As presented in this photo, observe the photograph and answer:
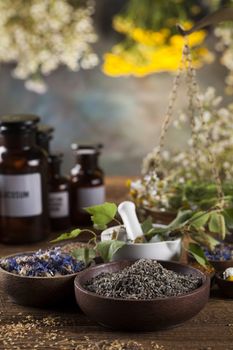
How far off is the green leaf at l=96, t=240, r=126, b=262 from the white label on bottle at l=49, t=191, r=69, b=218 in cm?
71

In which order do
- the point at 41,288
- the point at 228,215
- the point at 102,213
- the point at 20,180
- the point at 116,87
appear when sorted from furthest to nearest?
the point at 116,87, the point at 20,180, the point at 228,215, the point at 102,213, the point at 41,288

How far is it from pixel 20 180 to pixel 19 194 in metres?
0.04

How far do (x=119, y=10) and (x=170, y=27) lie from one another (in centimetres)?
34

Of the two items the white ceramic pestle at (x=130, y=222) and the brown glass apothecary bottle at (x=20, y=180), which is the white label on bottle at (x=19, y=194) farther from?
the white ceramic pestle at (x=130, y=222)

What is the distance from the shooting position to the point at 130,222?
1.65m

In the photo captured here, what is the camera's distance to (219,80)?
4.23m

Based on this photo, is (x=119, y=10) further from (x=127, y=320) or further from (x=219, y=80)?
(x=127, y=320)

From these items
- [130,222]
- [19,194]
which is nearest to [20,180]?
[19,194]

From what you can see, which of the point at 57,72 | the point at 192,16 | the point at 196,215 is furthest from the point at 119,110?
the point at 196,215

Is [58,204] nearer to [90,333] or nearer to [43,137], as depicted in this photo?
[43,137]

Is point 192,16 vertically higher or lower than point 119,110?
higher

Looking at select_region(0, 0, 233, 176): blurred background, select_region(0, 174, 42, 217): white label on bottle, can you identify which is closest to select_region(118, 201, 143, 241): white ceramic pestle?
select_region(0, 174, 42, 217): white label on bottle

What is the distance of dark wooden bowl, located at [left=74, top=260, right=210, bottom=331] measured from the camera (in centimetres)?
130

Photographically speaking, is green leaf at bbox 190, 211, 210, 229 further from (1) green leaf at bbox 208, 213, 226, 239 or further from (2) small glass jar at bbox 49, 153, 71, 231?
(2) small glass jar at bbox 49, 153, 71, 231
